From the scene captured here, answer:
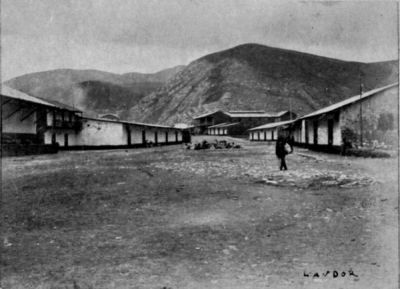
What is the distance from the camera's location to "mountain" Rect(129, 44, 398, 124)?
378ft

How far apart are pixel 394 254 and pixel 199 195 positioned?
5138mm

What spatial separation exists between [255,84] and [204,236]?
400 feet

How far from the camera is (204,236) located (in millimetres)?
5461

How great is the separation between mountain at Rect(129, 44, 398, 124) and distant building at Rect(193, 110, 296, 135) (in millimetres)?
19935

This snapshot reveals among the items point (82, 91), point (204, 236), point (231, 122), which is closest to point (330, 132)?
point (204, 236)

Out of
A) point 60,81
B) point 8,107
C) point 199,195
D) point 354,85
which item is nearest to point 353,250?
point 199,195

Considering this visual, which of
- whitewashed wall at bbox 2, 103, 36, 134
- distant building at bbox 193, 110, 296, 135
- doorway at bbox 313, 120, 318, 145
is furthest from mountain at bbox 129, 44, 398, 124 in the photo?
whitewashed wall at bbox 2, 103, 36, 134

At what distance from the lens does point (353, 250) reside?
15.1 feet

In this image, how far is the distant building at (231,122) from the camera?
79438 millimetres

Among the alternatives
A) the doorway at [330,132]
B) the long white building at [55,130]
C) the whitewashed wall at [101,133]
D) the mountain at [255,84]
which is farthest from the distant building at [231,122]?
the doorway at [330,132]

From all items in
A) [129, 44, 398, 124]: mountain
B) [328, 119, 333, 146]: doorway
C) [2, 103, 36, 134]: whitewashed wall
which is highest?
[129, 44, 398, 124]: mountain

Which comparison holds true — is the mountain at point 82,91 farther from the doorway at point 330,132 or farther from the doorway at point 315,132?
the doorway at point 330,132
